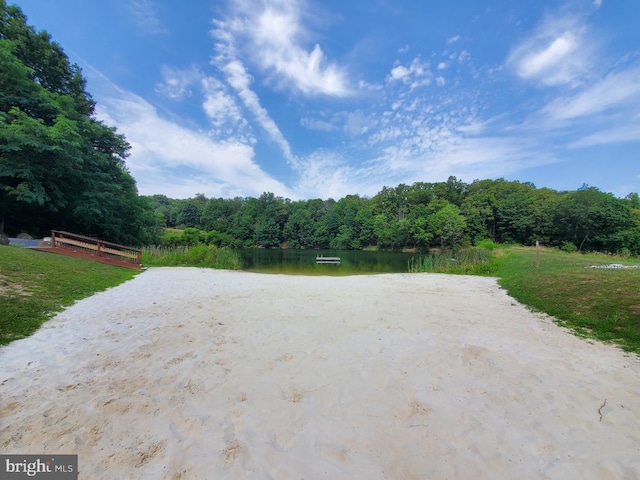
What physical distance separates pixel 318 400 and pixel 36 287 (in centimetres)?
802

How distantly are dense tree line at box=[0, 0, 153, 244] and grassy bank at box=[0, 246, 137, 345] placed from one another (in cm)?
793

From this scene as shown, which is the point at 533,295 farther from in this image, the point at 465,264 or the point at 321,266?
the point at 321,266

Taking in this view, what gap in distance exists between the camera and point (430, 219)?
62.8 meters

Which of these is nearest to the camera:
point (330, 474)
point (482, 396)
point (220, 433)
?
point (330, 474)

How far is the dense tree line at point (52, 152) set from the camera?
1435 cm

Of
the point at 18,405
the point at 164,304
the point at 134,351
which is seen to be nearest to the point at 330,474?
the point at 18,405

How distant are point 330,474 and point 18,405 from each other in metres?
3.12

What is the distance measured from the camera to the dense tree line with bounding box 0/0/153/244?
14352mm

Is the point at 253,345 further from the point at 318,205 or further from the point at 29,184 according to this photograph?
the point at 318,205

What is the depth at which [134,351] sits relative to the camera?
4.21 m

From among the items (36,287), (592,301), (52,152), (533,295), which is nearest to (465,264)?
(533,295)

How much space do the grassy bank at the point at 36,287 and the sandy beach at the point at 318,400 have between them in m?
0.38

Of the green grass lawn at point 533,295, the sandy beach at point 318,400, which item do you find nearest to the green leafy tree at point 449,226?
the green grass lawn at point 533,295

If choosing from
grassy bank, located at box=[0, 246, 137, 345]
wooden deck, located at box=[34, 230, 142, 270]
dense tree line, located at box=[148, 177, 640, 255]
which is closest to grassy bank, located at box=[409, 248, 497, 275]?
grassy bank, located at box=[0, 246, 137, 345]
